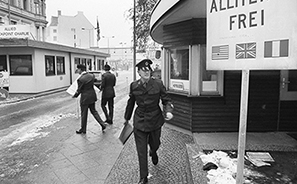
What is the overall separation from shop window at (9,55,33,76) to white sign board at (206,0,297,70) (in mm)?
16354

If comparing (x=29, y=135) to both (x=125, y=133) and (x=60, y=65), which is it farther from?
(x=60, y=65)

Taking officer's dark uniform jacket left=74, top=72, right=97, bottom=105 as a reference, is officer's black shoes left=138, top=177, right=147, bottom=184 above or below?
below

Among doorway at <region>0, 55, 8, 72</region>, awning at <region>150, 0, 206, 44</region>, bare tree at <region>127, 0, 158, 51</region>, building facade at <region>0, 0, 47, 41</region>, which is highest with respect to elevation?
building facade at <region>0, 0, 47, 41</region>

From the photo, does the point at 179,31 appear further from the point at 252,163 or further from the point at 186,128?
the point at 252,163

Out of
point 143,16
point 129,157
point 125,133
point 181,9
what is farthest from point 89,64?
point 125,133

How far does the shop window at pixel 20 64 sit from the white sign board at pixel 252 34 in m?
16.4

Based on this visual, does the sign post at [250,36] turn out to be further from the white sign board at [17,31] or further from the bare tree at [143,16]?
the bare tree at [143,16]

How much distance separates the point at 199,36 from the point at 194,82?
112 centimetres

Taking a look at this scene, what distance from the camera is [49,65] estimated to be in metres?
18.9

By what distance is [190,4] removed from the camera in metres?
4.82

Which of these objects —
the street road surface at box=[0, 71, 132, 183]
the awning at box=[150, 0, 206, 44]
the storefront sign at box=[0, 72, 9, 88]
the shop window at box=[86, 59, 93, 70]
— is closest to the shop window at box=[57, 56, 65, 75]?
the storefront sign at box=[0, 72, 9, 88]

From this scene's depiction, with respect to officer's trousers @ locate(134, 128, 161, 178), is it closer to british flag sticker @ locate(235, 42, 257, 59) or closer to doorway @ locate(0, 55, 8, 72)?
british flag sticker @ locate(235, 42, 257, 59)

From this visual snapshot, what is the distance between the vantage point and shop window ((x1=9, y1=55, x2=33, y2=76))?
16.5 metres

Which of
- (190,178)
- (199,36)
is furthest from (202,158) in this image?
(199,36)
